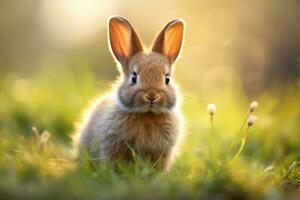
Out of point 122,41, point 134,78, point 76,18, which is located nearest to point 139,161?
point 134,78

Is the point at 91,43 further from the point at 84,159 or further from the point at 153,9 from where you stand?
the point at 84,159

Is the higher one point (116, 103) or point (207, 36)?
point (207, 36)

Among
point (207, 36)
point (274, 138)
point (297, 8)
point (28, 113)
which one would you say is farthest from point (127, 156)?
point (297, 8)

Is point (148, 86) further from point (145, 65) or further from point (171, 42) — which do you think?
point (171, 42)

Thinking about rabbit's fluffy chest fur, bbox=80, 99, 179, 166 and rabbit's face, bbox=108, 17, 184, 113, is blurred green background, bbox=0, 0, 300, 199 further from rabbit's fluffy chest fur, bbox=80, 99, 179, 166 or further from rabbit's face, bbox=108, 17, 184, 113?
rabbit's face, bbox=108, 17, 184, 113

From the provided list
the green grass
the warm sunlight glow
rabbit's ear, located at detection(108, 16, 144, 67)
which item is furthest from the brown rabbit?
the warm sunlight glow

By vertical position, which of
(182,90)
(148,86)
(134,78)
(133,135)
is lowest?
(133,135)

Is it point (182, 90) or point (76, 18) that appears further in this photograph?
point (76, 18)
